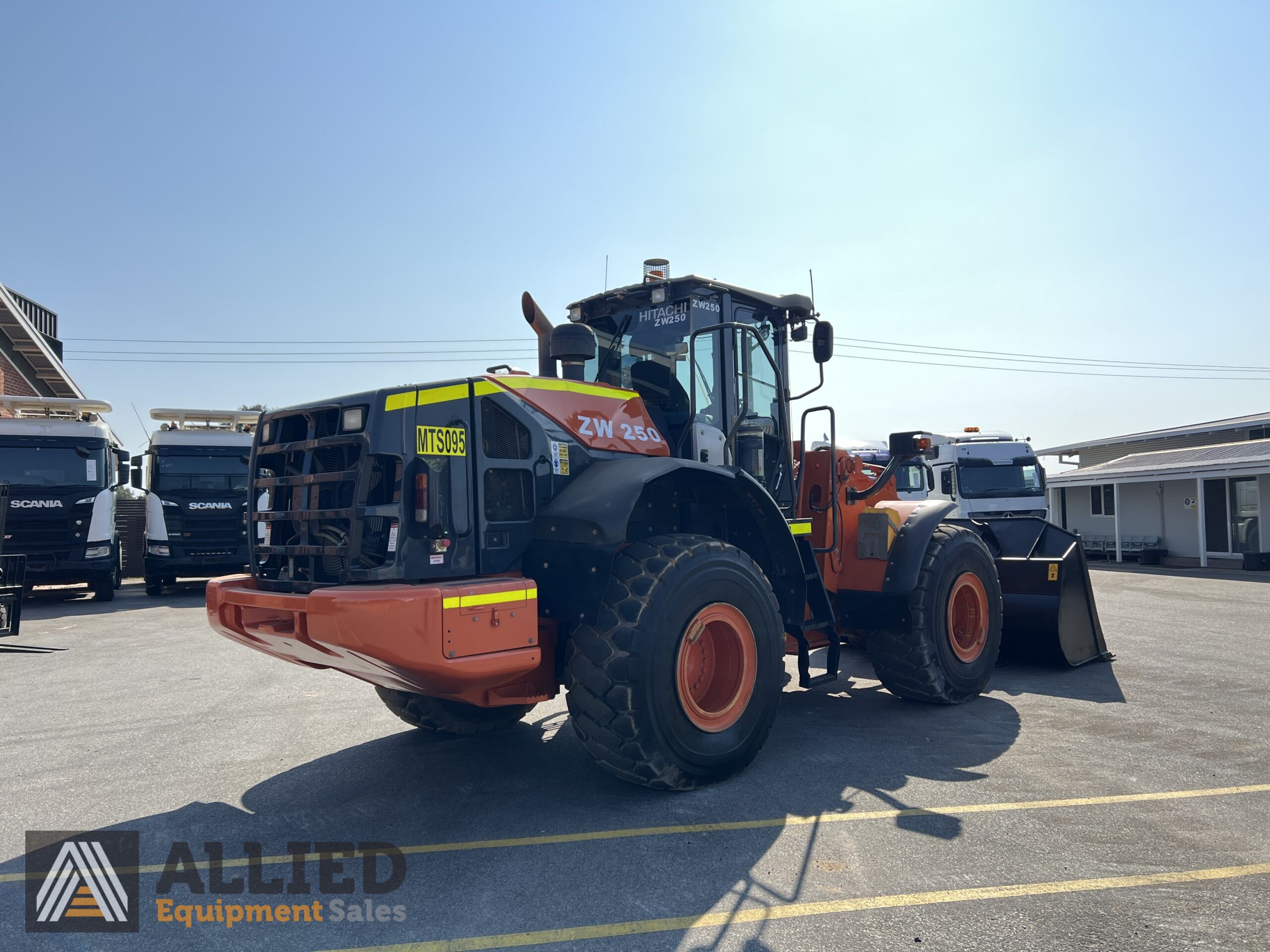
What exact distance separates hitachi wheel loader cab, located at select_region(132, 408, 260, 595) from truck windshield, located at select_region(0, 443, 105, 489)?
3.92 feet

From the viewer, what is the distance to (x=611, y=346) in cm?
573

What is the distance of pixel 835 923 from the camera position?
9.93 ft

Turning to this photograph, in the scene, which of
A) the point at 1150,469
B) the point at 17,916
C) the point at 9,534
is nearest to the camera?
the point at 17,916

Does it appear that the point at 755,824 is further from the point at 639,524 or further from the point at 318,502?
the point at 318,502

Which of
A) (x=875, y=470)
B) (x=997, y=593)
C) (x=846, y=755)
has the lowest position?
(x=846, y=755)

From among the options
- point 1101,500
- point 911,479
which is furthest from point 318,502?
point 1101,500

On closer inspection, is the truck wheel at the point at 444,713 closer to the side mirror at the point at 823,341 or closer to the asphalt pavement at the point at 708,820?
the asphalt pavement at the point at 708,820

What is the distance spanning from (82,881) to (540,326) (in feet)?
12.0

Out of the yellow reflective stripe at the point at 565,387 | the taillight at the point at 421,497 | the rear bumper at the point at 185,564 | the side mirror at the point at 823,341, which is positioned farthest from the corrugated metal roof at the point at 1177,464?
the rear bumper at the point at 185,564

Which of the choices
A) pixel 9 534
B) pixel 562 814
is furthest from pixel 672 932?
pixel 9 534

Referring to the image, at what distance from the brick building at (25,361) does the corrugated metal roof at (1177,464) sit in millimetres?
29203

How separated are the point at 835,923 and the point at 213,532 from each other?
14.9 m

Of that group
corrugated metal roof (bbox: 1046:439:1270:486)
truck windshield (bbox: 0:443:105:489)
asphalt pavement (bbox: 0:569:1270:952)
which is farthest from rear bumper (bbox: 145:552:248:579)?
corrugated metal roof (bbox: 1046:439:1270:486)

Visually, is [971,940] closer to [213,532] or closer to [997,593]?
[997,593]
